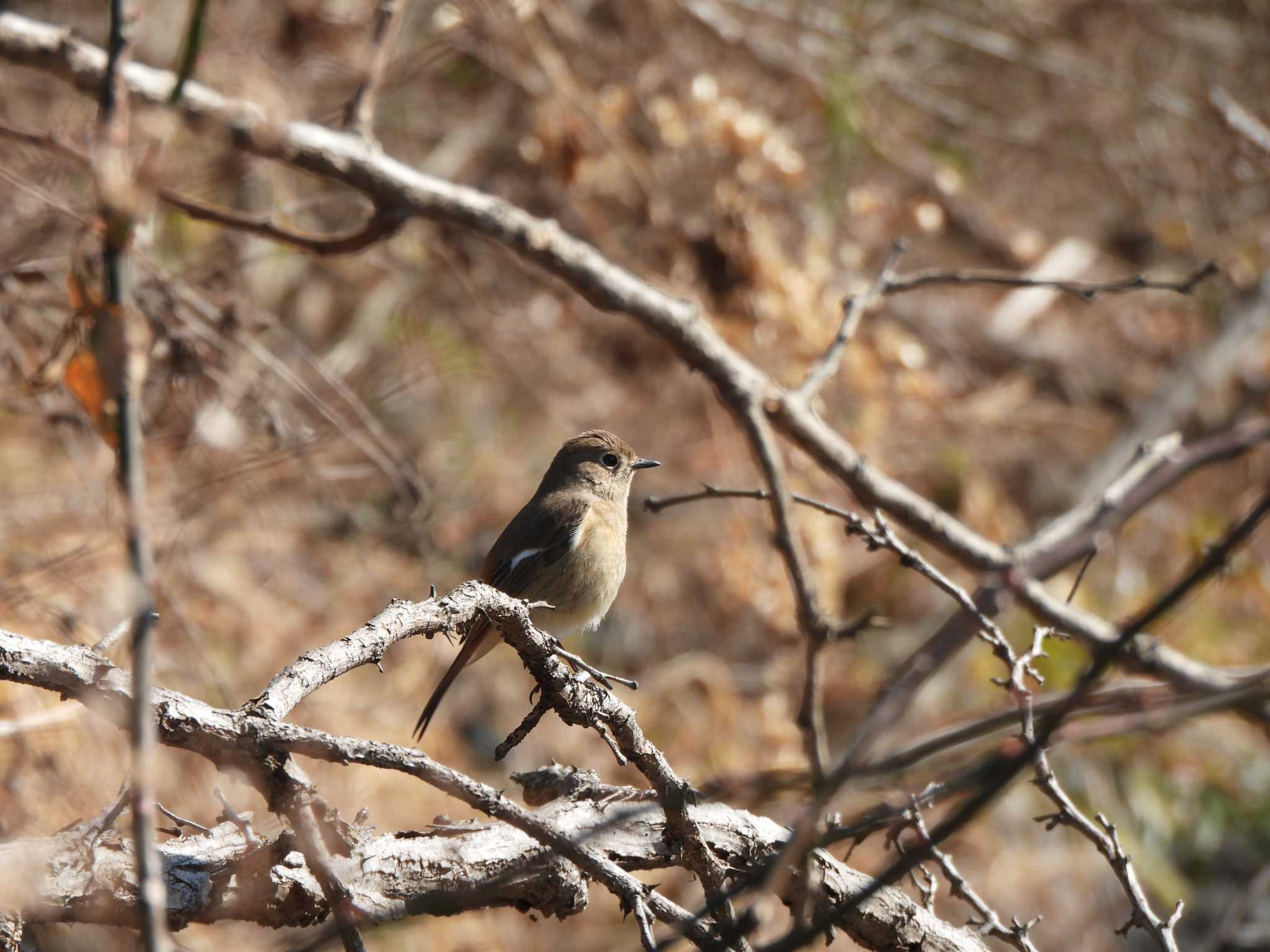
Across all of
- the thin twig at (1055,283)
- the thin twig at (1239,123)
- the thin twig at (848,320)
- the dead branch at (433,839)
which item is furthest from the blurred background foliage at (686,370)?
the dead branch at (433,839)

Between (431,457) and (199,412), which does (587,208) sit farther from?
(199,412)

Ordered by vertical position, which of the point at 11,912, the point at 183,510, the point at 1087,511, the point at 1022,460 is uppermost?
the point at 1022,460

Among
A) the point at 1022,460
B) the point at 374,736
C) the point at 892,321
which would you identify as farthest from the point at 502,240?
the point at 1022,460

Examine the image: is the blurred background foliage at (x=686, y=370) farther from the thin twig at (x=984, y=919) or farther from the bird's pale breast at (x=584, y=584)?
the thin twig at (x=984, y=919)

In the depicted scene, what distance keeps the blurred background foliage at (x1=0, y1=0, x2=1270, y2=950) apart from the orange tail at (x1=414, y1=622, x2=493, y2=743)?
94 cm

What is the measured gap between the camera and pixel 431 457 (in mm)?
7703

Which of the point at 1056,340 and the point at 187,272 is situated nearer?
the point at 187,272

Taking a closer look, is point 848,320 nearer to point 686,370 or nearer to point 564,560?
point 564,560

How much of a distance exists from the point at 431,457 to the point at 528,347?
0.96m

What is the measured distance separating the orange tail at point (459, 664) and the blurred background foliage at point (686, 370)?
A: 0.94 meters

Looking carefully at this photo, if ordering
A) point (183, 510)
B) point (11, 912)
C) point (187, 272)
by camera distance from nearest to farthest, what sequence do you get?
point (11, 912), point (183, 510), point (187, 272)

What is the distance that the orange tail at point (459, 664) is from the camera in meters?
3.42

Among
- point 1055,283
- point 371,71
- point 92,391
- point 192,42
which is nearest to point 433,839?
point 92,391

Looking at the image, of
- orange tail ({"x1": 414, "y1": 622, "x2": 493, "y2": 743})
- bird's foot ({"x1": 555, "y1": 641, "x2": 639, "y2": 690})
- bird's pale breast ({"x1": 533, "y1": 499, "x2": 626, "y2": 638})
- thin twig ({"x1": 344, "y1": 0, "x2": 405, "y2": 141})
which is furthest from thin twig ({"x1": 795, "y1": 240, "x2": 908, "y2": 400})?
bird's foot ({"x1": 555, "y1": 641, "x2": 639, "y2": 690})
